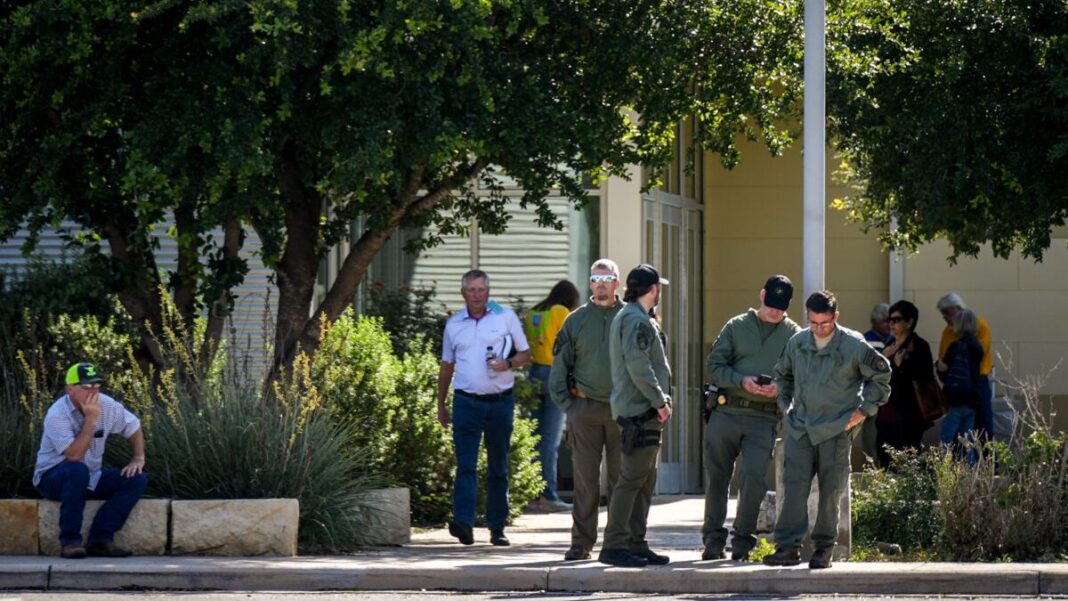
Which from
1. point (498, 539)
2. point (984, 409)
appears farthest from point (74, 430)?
point (984, 409)

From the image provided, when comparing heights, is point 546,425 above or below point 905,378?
below

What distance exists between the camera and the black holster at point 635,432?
10.1m

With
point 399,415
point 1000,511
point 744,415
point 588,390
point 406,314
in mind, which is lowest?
point 1000,511

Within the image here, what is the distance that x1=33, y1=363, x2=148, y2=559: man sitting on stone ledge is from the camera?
10.5 m

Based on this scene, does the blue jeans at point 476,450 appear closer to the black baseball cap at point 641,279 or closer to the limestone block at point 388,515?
the limestone block at point 388,515

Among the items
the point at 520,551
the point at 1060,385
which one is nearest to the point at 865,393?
the point at 520,551

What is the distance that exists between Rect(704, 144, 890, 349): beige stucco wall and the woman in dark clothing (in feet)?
12.0

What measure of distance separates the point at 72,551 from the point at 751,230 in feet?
35.7

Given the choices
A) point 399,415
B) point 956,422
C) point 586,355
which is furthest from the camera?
point 956,422

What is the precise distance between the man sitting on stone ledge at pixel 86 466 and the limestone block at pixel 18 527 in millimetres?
154

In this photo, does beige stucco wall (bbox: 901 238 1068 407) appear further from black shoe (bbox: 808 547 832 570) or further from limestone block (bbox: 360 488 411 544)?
black shoe (bbox: 808 547 832 570)

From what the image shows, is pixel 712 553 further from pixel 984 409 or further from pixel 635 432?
pixel 984 409

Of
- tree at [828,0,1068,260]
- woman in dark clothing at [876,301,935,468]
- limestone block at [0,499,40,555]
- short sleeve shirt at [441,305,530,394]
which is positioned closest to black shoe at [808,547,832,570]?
short sleeve shirt at [441,305,530,394]

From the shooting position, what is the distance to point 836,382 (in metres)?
9.91
